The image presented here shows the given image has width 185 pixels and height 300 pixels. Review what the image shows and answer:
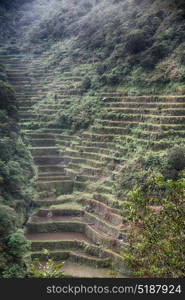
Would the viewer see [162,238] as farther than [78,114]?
No

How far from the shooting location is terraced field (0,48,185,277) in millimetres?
16805

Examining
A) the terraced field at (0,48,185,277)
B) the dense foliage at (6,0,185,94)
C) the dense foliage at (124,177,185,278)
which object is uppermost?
the dense foliage at (6,0,185,94)

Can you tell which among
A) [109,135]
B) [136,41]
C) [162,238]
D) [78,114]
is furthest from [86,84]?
[162,238]

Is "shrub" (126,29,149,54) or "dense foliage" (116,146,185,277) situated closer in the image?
"dense foliage" (116,146,185,277)

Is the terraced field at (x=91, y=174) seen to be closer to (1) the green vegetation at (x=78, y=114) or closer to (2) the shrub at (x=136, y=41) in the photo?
(1) the green vegetation at (x=78, y=114)

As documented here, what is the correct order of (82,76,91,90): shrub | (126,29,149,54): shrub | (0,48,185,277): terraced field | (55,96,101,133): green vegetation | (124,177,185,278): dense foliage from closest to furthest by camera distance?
(124,177,185,278): dense foliage, (0,48,185,277): terraced field, (126,29,149,54): shrub, (55,96,101,133): green vegetation, (82,76,91,90): shrub

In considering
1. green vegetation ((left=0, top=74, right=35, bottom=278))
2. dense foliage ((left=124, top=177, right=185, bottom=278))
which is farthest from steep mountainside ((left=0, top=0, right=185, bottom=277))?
green vegetation ((left=0, top=74, right=35, bottom=278))

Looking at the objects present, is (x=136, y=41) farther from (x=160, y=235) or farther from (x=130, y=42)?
(x=160, y=235)

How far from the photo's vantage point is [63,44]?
34281 mm

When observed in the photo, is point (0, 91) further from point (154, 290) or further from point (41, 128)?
point (154, 290)

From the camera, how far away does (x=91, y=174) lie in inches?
818

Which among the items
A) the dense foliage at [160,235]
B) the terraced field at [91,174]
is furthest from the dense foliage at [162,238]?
the terraced field at [91,174]

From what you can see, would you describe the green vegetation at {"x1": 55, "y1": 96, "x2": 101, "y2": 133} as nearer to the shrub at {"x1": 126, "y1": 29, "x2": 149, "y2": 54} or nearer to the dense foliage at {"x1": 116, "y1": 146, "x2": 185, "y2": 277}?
the shrub at {"x1": 126, "y1": 29, "x2": 149, "y2": 54}

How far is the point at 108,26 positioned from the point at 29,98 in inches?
302
